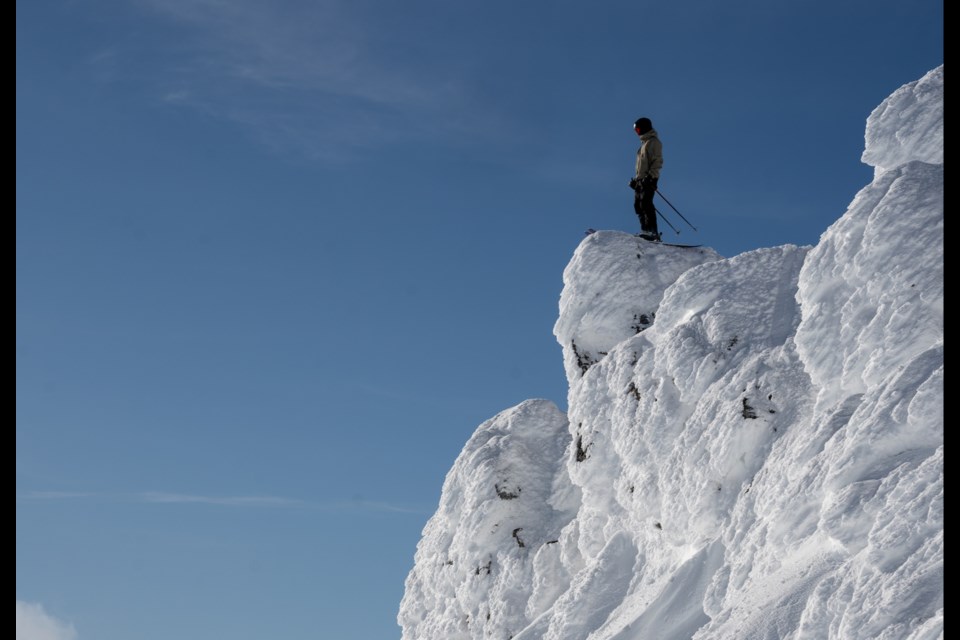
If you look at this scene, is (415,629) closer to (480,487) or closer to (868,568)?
(480,487)

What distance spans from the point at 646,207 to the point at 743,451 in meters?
7.85

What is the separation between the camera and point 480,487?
2202 cm

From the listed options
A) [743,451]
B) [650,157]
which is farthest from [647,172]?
[743,451]

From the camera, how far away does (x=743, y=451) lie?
1463cm

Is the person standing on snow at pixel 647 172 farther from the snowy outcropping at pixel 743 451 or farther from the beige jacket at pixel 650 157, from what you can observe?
the snowy outcropping at pixel 743 451

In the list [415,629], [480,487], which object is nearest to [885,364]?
[480,487]

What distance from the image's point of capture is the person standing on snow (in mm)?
21016

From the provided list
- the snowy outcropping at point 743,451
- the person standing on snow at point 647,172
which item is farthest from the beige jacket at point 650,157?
the snowy outcropping at point 743,451

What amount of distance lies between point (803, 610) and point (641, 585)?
5110 millimetres

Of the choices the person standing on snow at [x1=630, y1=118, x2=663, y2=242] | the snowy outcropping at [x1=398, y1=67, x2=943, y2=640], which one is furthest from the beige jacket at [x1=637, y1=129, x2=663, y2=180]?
the snowy outcropping at [x1=398, y1=67, x2=943, y2=640]

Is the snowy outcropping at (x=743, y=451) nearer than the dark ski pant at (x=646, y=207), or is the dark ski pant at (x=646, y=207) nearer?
the snowy outcropping at (x=743, y=451)

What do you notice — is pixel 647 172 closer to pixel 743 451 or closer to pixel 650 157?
pixel 650 157

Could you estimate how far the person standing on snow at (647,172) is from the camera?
21016 mm

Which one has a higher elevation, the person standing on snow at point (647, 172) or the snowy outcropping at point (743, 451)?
the person standing on snow at point (647, 172)
